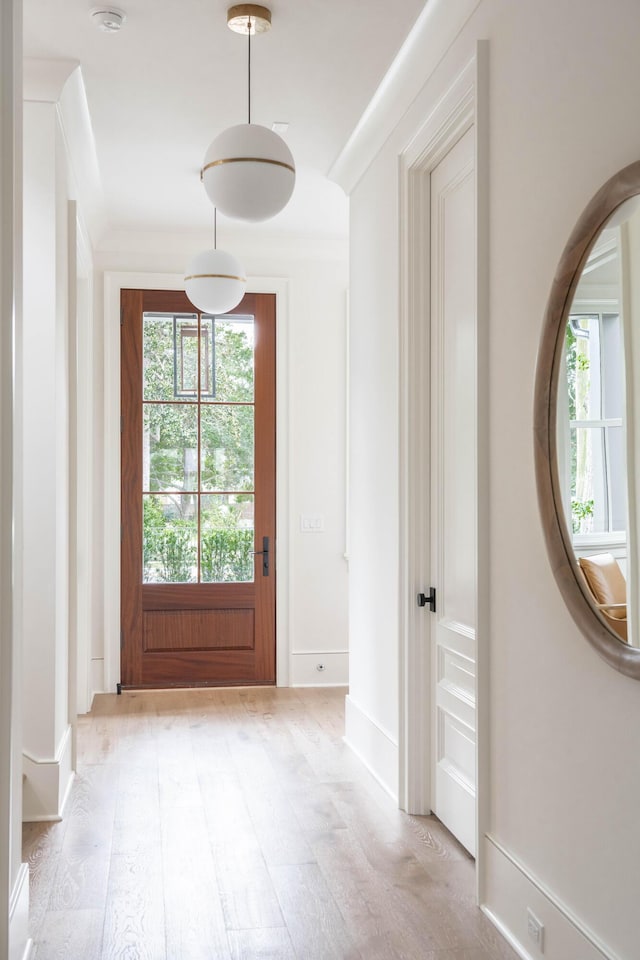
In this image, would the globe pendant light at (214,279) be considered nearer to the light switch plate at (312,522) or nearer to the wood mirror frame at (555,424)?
the light switch plate at (312,522)

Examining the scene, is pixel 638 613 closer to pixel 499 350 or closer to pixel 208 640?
pixel 499 350

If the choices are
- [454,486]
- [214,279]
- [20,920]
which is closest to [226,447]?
[214,279]

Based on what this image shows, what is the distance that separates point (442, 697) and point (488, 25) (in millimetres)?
2239

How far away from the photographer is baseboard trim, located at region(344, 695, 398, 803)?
3668mm

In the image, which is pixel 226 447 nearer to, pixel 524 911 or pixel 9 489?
pixel 9 489

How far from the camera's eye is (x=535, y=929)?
89.3 inches

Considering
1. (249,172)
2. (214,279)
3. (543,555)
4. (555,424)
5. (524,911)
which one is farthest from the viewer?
(214,279)

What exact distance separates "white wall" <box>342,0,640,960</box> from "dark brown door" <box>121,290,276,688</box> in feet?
9.91

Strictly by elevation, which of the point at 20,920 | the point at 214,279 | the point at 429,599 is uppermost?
the point at 214,279

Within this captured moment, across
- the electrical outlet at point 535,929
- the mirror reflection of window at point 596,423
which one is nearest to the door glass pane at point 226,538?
the electrical outlet at point 535,929

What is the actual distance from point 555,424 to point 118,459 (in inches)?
157

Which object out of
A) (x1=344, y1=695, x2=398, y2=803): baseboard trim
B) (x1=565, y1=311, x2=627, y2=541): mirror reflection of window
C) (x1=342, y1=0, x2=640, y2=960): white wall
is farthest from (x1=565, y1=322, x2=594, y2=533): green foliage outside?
(x1=344, y1=695, x2=398, y2=803): baseboard trim

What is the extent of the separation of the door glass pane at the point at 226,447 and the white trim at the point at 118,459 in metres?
0.20

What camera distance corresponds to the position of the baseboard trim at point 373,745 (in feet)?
12.0
